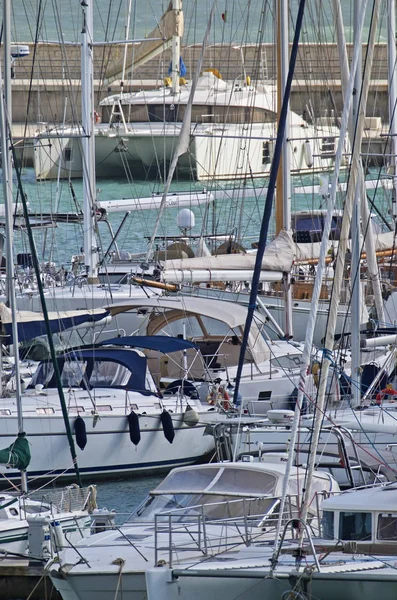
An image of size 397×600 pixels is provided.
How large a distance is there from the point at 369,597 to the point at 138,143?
56.9 metres

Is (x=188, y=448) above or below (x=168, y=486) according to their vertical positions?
below

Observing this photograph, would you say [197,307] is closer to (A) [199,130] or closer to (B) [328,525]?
(B) [328,525]

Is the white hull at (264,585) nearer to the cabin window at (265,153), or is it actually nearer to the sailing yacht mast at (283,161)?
the sailing yacht mast at (283,161)

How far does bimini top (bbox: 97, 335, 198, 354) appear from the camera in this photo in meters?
20.8

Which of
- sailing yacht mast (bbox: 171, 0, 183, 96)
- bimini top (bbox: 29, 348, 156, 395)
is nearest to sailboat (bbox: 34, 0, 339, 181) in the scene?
sailing yacht mast (bbox: 171, 0, 183, 96)

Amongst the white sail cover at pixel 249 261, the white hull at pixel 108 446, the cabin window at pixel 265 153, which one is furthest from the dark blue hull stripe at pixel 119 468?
the cabin window at pixel 265 153

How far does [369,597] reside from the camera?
1127cm

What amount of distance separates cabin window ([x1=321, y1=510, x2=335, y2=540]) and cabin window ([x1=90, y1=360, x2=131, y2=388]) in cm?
823

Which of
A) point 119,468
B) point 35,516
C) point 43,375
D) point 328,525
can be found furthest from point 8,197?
point 328,525

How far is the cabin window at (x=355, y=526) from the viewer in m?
12.2

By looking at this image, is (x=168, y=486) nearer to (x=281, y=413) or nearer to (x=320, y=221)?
(x=281, y=413)

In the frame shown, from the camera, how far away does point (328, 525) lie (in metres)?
12.4

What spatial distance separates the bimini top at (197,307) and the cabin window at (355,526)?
9.75 metres

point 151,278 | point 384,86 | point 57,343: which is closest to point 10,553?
point 57,343
